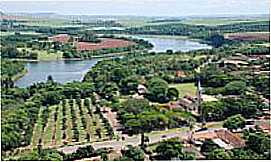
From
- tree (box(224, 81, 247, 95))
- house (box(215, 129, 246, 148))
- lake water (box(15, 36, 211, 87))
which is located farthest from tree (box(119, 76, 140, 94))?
house (box(215, 129, 246, 148))

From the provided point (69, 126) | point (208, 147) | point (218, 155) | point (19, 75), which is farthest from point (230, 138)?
point (19, 75)

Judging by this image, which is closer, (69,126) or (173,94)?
(69,126)

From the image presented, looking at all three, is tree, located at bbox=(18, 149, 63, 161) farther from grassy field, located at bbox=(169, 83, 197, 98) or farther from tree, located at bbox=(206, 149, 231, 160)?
grassy field, located at bbox=(169, 83, 197, 98)

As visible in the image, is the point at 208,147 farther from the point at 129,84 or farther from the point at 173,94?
the point at 129,84

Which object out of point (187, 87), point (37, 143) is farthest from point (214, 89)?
point (37, 143)

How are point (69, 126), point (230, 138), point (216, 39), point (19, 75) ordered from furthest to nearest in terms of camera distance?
point (216, 39) < point (19, 75) < point (69, 126) < point (230, 138)

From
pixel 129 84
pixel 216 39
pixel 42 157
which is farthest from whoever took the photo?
pixel 216 39

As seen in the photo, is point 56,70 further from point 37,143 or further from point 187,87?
point 37,143

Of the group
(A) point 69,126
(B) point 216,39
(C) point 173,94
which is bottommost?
(A) point 69,126
